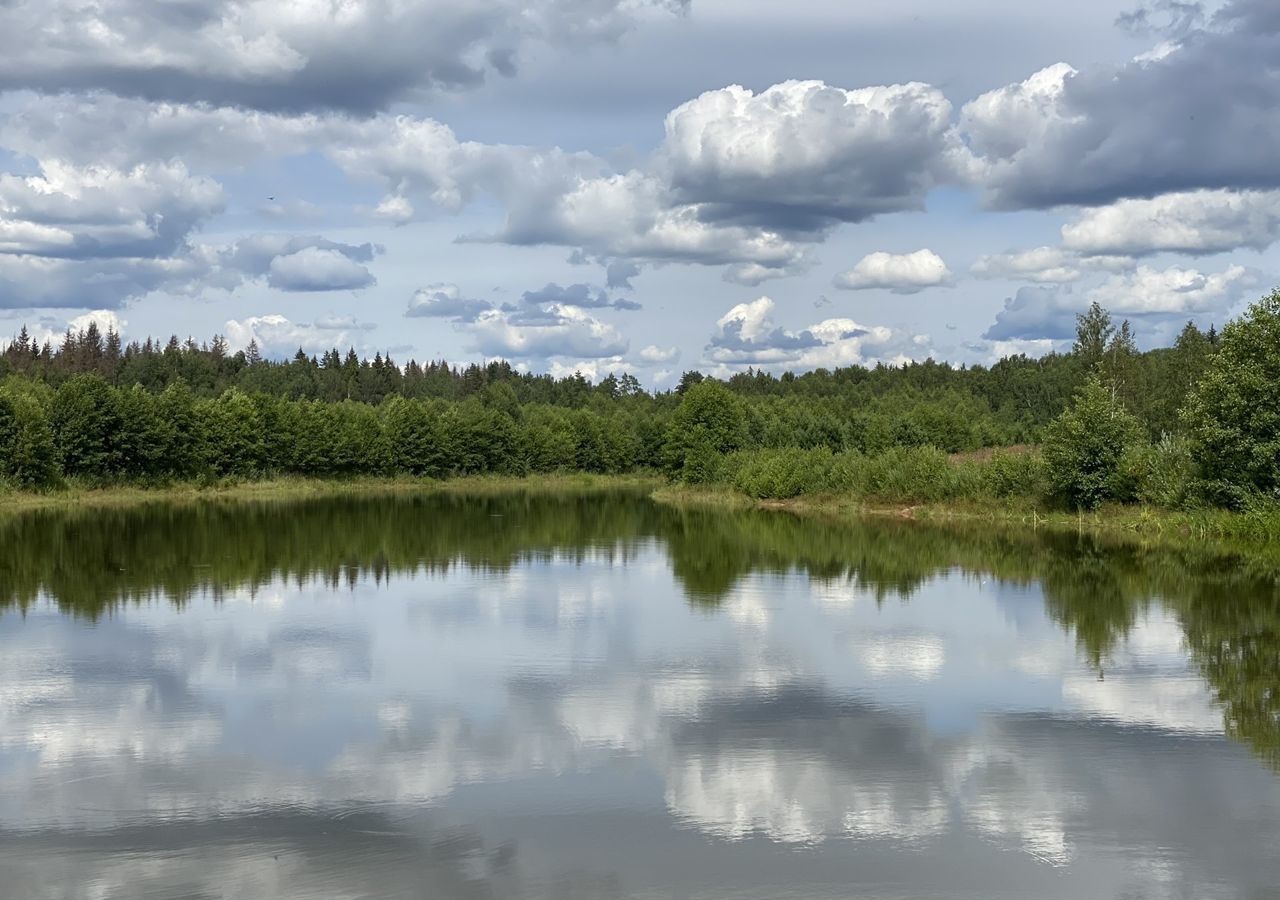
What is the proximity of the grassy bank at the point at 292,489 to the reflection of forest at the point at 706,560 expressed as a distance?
9.21 m

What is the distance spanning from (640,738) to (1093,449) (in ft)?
126

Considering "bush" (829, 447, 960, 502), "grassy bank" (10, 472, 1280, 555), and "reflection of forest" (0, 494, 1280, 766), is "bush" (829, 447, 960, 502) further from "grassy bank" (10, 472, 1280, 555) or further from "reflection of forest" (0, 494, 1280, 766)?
"reflection of forest" (0, 494, 1280, 766)

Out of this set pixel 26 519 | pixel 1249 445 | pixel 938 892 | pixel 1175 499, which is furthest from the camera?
pixel 26 519

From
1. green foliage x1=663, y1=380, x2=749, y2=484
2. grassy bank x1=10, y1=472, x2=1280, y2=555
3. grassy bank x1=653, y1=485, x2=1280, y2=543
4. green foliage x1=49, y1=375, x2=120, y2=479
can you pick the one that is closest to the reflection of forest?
grassy bank x1=653, y1=485, x2=1280, y2=543

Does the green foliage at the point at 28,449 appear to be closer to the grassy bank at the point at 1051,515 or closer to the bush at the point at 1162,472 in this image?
the grassy bank at the point at 1051,515

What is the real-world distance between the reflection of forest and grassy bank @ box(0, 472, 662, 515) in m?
9.21

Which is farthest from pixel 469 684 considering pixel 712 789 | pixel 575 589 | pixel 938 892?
pixel 575 589

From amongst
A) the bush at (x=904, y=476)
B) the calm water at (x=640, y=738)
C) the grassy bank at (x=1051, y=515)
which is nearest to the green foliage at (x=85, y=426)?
the grassy bank at (x=1051, y=515)

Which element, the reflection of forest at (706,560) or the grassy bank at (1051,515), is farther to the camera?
the grassy bank at (1051,515)

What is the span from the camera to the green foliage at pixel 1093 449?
46.4 metres

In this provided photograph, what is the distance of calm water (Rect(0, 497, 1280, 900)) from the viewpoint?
9711mm

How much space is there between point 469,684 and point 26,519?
1791 inches

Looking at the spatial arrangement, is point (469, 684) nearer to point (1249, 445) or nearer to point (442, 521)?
point (1249, 445)

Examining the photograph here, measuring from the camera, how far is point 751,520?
5578 cm
